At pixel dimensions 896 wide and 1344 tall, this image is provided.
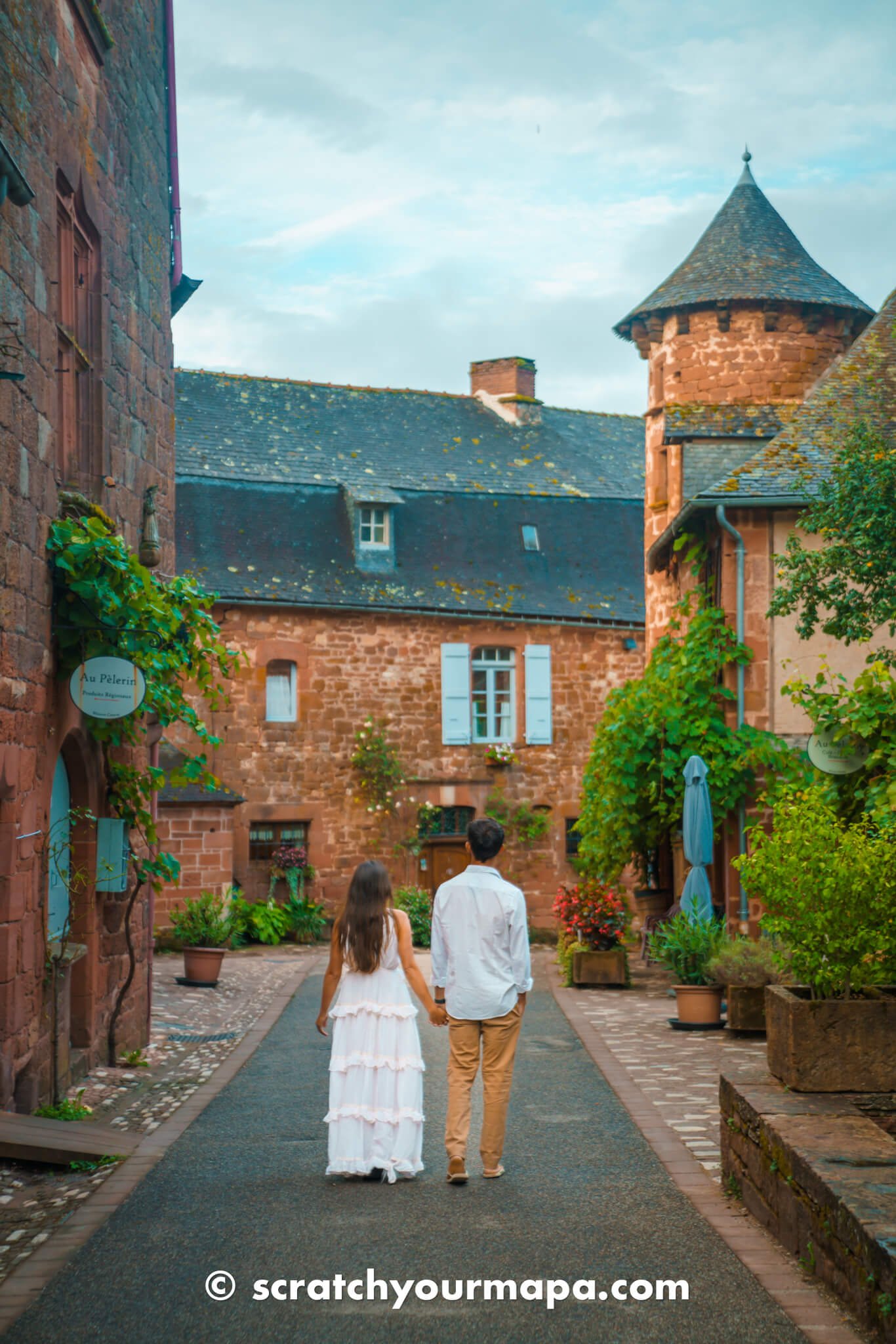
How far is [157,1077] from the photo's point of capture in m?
9.50

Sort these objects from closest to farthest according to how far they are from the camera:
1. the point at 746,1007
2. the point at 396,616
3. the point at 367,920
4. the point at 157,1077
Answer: the point at 367,920 < the point at 157,1077 < the point at 746,1007 < the point at 396,616

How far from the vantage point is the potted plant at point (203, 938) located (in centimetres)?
1523

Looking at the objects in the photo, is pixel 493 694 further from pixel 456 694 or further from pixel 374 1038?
pixel 374 1038

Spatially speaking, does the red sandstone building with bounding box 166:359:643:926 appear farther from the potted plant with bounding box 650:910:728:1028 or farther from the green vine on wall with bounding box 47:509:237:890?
the green vine on wall with bounding box 47:509:237:890

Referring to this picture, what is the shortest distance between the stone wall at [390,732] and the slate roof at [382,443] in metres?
2.78

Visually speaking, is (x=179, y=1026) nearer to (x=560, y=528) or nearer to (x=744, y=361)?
(x=744, y=361)

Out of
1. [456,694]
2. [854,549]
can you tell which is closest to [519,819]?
[456,694]

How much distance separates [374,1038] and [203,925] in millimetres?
9712

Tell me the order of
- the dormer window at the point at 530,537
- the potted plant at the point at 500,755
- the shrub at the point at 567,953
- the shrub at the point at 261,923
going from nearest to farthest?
the shrub at the point at 567,953 < the shrub at the point at 261,923 < the potted plant at the point at 500,755 < the dormer window at the point at 530,537

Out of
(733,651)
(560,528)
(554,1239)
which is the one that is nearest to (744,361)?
(733,651)

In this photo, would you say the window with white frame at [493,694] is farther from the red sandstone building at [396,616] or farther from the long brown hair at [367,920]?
the long brown hair at [367,920]

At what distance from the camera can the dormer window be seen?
25.6 m

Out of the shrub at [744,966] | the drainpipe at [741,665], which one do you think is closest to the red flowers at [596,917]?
the drainpipe at [741,665]

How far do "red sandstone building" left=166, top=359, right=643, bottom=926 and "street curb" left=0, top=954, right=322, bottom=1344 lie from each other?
12319 mm
